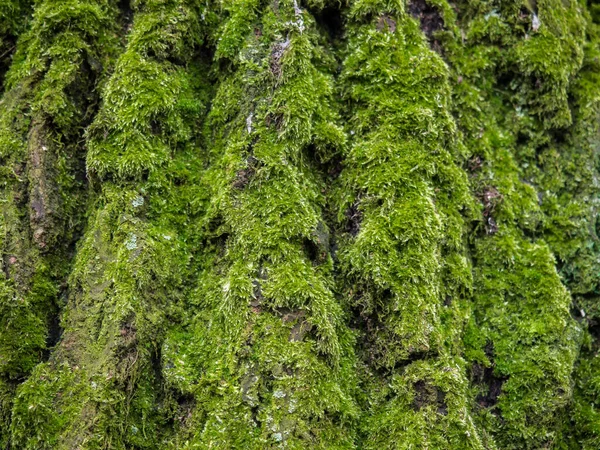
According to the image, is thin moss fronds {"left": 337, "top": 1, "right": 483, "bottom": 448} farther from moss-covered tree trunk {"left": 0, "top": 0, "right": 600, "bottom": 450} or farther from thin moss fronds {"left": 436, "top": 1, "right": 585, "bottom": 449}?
thin moss fronds {"left": 436, "top": 1, "right": 585, "bottom": 449}

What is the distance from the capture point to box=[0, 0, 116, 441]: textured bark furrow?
316cm

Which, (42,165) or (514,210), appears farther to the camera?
(514,210)

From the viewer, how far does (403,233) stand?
3229 millimetres

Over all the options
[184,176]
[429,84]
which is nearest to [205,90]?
[184,176]

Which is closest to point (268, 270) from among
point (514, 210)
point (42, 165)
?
point (42, 165)

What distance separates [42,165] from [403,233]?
2566 mm

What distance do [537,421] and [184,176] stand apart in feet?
9.76

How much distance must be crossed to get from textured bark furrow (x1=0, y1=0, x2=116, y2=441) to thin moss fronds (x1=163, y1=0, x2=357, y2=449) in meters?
0.96

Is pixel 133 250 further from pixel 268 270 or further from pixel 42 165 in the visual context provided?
pixel 42 165

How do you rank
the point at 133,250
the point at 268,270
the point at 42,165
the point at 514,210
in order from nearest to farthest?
the point at 268,270
the point at 133,250
the point at 42,165
the point at 514,210

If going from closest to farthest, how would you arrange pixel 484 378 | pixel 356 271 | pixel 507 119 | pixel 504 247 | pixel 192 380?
pixel 192 380
pixel 356 271
pixel 484 378
pixel 504 247
pixel 507 119

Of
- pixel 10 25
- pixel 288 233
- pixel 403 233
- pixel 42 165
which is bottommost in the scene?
pixel 288 233

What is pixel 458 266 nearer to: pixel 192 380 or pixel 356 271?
pixel 356 271

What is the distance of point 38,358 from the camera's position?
10.3 feet
